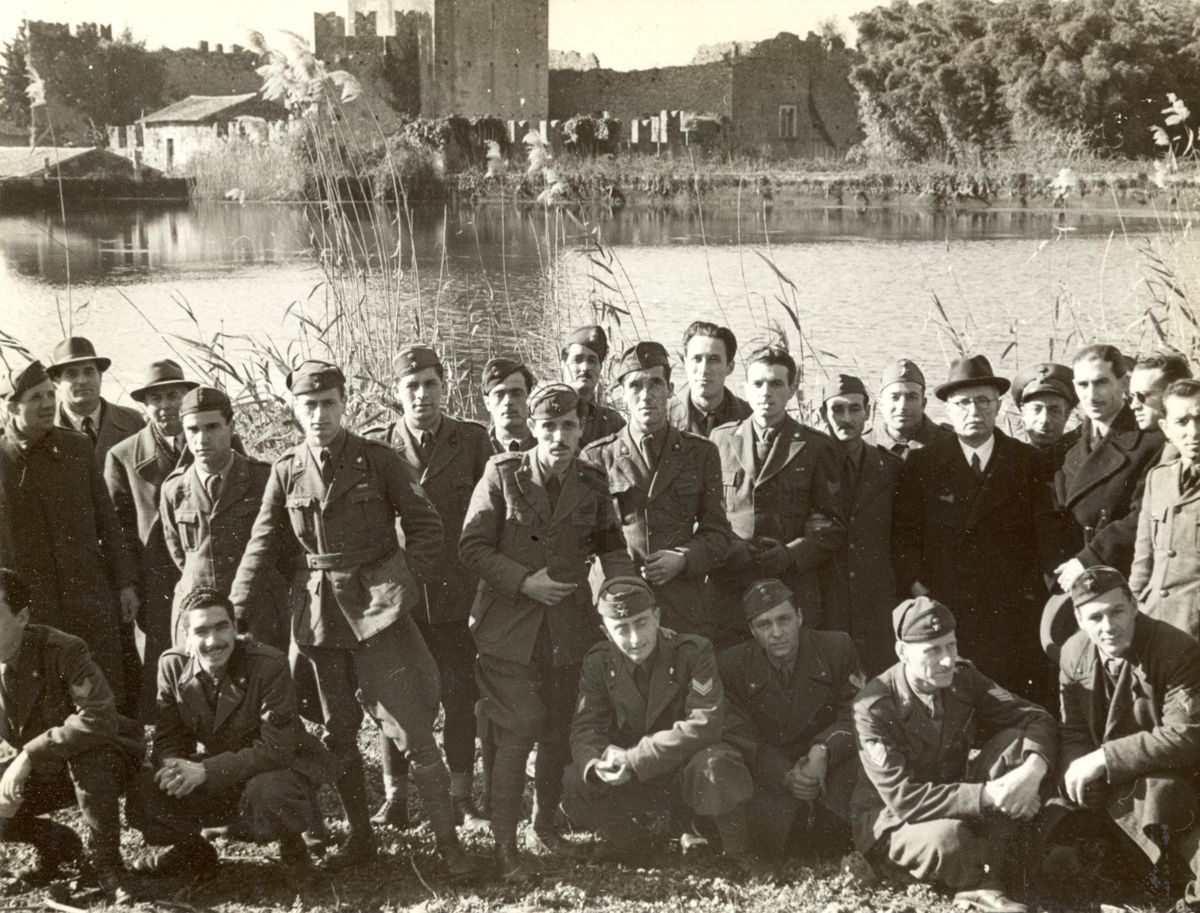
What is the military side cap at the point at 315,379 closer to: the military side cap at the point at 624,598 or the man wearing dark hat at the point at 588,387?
the military side cap at the point at 624,598

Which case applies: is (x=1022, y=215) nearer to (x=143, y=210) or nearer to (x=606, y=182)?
(x=606, y=182)

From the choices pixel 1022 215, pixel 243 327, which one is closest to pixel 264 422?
pixel 243 327

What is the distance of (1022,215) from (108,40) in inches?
614

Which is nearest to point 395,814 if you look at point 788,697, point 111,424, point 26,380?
point 788,697

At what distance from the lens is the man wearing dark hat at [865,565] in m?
4.49

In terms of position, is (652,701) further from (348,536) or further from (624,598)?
(348,536)

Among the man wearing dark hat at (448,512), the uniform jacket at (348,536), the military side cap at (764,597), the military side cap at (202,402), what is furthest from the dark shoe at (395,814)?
the military side cap at (202,402)

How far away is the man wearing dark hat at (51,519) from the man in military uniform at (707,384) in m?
2.29

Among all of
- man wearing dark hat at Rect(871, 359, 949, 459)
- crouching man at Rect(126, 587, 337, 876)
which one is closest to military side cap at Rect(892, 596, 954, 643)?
Result: man wearing dark hat at Rect(871, 359, 949, 459)

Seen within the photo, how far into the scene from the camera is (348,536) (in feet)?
13.0

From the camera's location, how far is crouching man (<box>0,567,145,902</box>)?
3785mm

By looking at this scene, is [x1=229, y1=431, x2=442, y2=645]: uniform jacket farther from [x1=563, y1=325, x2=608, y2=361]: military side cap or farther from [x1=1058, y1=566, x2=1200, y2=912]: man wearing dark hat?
[x1=1058, y1=566, x2=1200, y2=912]: man wearing dark hat

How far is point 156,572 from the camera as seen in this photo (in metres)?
4.64

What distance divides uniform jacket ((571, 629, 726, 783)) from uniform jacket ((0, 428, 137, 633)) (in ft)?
6.21
